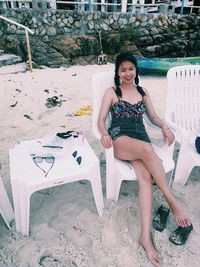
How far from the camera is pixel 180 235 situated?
83.8 inches

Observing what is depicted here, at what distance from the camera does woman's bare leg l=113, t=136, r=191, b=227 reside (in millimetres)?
2186

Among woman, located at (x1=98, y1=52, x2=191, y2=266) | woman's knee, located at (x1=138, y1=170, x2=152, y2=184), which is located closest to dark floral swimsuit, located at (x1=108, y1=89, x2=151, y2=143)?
woman, located at (x1=98, y1=52, x2=191, y2=266)

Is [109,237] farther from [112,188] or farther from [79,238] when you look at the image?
[112,188]

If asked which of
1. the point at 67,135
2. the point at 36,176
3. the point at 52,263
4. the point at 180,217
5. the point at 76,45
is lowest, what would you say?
the point at 52,263

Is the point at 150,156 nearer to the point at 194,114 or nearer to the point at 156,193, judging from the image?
the point at 156,193

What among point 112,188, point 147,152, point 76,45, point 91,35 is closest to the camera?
point 147,152

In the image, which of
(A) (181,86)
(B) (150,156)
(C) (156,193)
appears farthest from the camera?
(A) (181,86)

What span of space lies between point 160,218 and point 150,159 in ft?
2.05

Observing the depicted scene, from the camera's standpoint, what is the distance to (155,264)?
1.92 metres

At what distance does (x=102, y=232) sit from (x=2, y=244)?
95cm

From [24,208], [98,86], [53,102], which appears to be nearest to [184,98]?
[98,86]

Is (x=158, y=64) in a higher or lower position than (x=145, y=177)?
higher

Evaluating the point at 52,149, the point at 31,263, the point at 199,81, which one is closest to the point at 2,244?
the point at 31,263

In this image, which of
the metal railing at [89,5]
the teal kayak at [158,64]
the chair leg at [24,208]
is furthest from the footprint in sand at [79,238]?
the metal railing at [89,5]
